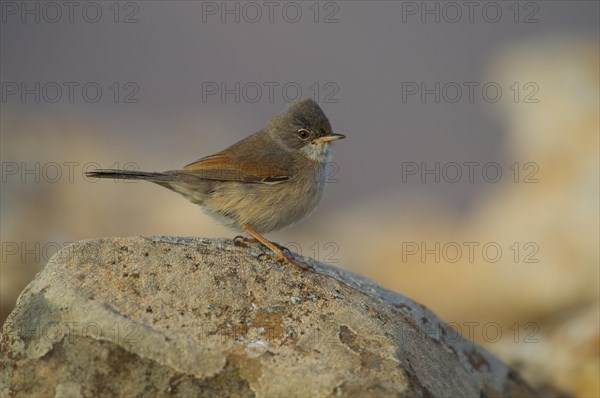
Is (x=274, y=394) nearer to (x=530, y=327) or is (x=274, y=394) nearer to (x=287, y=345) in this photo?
(x=287, y=345)

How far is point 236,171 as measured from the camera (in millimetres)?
7047

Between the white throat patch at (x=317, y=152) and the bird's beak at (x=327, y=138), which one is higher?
the bird's beak at (x=327, y=138)

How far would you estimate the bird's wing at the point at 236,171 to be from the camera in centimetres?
696

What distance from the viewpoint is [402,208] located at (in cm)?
1349

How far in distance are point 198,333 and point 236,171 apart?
283cm

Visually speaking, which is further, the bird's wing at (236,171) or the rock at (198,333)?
the bird's wing at (236,171)

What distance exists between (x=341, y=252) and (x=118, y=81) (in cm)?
946

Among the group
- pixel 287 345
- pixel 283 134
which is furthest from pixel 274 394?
pixel 283 134

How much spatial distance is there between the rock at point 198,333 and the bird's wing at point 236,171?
163 cm

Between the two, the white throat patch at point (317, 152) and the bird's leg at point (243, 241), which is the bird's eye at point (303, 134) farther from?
the bird's leg at point (243, 241)

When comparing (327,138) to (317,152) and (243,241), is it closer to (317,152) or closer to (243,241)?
(317,152)

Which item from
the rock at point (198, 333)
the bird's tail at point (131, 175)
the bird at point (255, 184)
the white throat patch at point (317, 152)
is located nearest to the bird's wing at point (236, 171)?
the bird at point (255, 184)

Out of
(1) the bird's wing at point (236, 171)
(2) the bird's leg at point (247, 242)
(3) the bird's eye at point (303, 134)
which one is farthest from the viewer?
(3) the bird's eye at point (303, 134)

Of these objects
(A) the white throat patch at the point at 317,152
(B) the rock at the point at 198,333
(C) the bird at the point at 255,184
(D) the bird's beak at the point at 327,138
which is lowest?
(B) the rock at the point at 198,333
